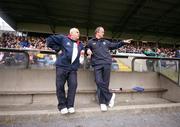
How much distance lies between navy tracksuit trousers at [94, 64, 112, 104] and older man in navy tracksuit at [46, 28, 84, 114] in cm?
61

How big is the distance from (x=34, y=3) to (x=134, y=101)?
39.6ft

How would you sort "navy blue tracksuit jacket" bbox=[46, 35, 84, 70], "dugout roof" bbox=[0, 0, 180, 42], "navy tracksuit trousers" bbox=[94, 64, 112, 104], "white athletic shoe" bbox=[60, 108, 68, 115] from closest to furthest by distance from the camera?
"white athletic shoe" bbox=[60, 108, 68, 115]
"navy blue tracksuit jacket" bbox=[46, 35, 84, 70]
"navy tracksuit trousers" bbox=[94, 64, 112, 104]
"dugout roof" bbox=[0, 0, 180, 42]

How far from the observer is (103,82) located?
198 inches

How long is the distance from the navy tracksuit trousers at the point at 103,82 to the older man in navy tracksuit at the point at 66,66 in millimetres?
613

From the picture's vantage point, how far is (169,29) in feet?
73.5

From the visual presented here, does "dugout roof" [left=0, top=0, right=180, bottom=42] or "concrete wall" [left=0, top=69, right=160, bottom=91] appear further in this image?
"dugout roof" [left=0, top=0, right=180, bottom=42]

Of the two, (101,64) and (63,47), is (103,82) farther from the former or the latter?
(63,47)

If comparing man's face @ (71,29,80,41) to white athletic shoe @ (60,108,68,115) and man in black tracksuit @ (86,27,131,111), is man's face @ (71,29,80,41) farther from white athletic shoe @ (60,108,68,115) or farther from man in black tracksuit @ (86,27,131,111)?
white athletic shoe @ (60,108,68,115)

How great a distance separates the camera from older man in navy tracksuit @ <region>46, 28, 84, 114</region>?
4.52 m

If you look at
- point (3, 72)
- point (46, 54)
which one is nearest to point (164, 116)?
point (46, 54)

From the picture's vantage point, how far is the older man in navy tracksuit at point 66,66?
4516mm

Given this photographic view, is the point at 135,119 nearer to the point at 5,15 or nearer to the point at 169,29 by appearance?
the point at 5,15

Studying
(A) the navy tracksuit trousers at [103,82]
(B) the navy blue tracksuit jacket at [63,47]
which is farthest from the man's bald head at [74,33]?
(A) the navy tracksuit trousers at [103,82]

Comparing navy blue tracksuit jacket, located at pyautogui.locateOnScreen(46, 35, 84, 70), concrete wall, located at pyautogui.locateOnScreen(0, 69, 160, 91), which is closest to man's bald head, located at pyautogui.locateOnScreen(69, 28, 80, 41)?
navy blue tracksuit jacket, located at pyautogui.locateOnScreen(46, 35, 84, 70)
